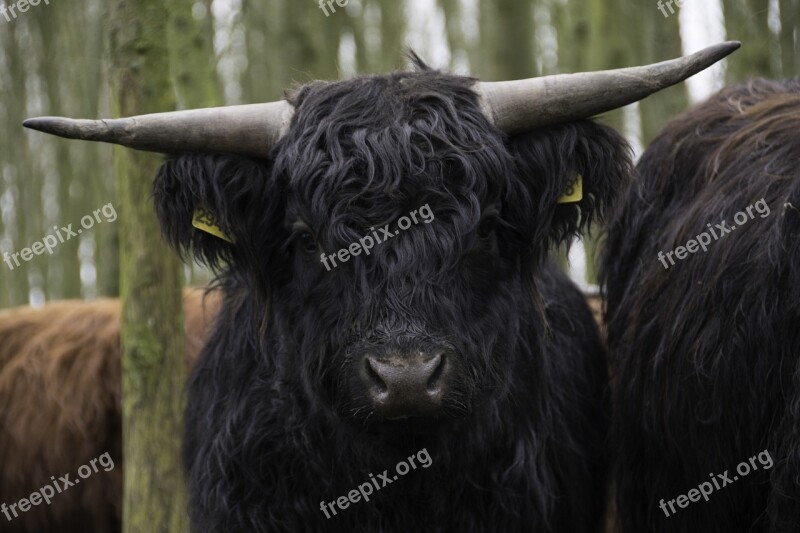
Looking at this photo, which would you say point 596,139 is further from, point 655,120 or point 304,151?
point 655,120

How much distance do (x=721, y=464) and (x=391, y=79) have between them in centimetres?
201

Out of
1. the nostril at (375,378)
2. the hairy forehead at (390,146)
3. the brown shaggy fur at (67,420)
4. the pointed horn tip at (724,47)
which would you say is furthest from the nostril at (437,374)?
the brown shaggy fur at (67,420)

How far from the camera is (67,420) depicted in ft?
21.9

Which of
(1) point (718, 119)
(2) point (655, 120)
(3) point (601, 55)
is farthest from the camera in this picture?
(3) point (601, 55)

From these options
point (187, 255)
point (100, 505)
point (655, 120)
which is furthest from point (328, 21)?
point (187, 255)

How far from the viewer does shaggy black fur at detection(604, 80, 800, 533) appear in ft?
12.8

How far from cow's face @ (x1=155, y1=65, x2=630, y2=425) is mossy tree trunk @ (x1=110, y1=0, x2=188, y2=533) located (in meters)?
0.90

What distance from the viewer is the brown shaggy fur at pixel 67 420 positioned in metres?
6.57

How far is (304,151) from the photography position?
4.14m

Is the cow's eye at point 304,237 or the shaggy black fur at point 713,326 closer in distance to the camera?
the shaggy black fur at point 713,326

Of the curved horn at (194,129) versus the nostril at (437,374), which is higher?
the curved horn at (194,129)

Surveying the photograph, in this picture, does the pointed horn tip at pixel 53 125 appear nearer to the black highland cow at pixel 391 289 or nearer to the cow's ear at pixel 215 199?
the black highland cow at pixel 391 289

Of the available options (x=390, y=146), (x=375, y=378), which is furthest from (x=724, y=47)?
(x=375, y=378)

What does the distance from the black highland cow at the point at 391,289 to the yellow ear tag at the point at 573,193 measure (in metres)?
0.06
